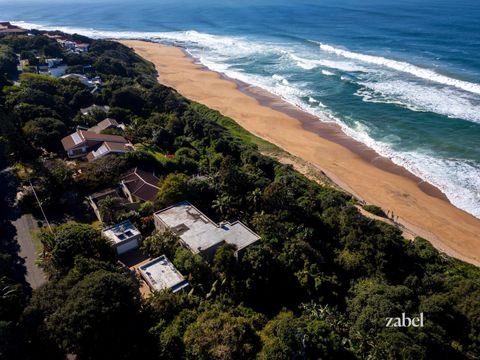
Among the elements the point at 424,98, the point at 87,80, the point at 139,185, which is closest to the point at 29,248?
the point at 139,185

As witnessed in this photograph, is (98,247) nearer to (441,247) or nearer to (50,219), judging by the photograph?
(50,219)

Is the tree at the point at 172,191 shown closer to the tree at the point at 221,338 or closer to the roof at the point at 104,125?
the tree at the point at 221,338

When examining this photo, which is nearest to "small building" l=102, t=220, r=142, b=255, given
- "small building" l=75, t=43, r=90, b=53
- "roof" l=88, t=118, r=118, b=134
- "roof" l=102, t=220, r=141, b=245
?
"roof" l=102, t=220, r=141, b=245

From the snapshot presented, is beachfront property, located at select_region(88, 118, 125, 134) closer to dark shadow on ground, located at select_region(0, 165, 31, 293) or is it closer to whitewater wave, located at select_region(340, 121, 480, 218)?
A: dark shadow on ground, located at select_region(0, 165, 31, 293)

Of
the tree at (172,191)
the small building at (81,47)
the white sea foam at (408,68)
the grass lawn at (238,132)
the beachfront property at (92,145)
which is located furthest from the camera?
the small building at (81,47)

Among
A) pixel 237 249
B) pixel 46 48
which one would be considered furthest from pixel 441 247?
pixel 46 48

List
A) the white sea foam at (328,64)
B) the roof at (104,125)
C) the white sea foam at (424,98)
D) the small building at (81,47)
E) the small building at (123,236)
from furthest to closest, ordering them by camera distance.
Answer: the small building at (81,47) < the white sea foam at (328,64) < the white sea foam at (424,98) < the roof at (104,125) < the small building at (123,236)

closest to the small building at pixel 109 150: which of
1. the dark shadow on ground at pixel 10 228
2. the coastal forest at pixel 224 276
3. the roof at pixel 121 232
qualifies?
the coastal forest at pixel 224 276
